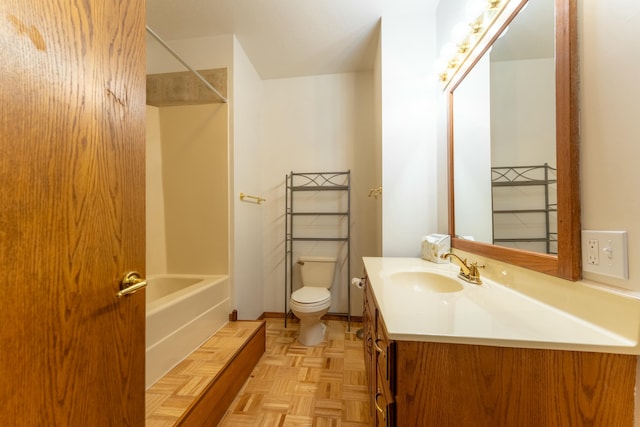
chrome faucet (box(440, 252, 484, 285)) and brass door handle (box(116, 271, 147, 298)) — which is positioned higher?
brass door handle (box(116, 271, 147, 298))

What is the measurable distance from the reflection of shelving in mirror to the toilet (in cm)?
141

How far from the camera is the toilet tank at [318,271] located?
7.91 feet

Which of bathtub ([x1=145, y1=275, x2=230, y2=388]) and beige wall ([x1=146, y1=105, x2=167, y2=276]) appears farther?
beige wall ([x1=146, y1=105, x2=167, y2=276])

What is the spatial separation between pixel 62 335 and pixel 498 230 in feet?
4.96

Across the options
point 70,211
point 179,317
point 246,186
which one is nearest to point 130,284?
point 70,211

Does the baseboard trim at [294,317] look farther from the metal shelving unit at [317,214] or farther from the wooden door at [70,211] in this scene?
the wooden door at [70,211]

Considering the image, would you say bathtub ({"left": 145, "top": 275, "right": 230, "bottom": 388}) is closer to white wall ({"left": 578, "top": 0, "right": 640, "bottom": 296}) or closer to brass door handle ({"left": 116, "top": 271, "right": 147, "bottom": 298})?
brass door handle ({"left": 116, "top": 271, "right": 147, "bottom": 298})

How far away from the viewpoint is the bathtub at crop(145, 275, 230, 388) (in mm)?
1307

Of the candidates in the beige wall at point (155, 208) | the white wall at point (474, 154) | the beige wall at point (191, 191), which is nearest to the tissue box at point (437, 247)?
the white wall at point (474, 154)

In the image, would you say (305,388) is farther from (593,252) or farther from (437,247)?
(593,252)

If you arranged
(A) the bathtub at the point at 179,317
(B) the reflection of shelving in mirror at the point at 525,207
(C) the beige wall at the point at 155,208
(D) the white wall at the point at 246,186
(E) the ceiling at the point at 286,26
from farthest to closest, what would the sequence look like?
(C) the beige wall at the point at 155,208 → (D) the white wall at the point at 246,186 → (E) the ceiling at the point at 286,26 → (A) the bathtub at the point at 179,317 → (B) the reflection of shelving in mirror at the point at 525,207

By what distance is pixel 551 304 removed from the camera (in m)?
0.77

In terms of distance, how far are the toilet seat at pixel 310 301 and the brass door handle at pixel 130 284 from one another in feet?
4.69

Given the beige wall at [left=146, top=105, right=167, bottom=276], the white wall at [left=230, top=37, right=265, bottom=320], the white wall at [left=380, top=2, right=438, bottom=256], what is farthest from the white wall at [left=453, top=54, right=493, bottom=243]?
the beige wall at [left=146, top=105, right=167, bottom=276]
